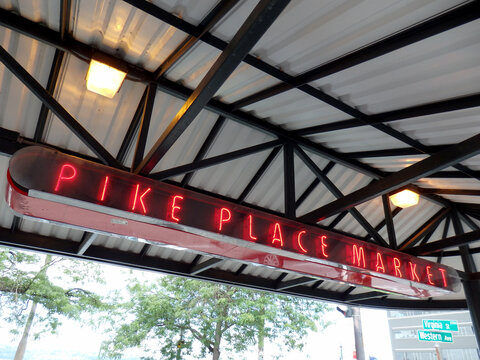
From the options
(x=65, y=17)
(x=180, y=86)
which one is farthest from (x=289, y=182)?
(x=65, y=17)

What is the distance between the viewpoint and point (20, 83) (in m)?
3.62

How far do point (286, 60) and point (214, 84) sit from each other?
1.28m

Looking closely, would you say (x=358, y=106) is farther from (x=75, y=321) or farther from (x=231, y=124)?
(x=75, y=321)

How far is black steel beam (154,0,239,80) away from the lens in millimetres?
2741

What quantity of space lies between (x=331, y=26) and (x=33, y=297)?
13.6 meters

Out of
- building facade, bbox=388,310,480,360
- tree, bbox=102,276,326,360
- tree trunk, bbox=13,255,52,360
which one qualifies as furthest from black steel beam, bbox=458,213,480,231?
building facade, bbox=388,310,480,360

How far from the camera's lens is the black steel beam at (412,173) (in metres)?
2.75

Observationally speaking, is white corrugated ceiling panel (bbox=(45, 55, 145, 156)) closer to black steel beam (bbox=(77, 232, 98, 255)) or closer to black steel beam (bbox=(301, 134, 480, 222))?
black steel beam (bbox=(77, 232, 98, 255))

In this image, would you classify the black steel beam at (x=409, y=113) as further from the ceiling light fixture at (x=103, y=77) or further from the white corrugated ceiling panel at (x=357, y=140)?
the ceiling light fixture at (x=103, y=77)

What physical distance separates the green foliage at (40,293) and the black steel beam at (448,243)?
1206 cm

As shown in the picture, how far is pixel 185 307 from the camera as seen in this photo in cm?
1399

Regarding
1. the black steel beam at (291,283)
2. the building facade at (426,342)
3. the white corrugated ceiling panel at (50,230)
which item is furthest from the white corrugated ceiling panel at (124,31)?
the building facade at (426,342)

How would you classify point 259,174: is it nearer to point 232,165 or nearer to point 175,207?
point 232,165

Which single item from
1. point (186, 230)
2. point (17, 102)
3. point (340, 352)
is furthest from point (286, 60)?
point (340, 352)
